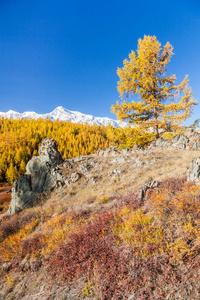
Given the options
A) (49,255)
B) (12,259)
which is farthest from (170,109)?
(12,259)

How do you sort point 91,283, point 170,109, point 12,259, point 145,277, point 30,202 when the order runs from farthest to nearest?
point 170,109, point 30,202, point 12,259, point 91,283, point 145,277

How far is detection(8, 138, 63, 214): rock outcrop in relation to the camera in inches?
543

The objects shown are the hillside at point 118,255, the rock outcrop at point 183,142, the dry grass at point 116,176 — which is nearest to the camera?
the hillside at point 118,255

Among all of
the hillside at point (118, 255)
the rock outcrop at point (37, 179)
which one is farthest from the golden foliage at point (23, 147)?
the hillside at point (118, 255)

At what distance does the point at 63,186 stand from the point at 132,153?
8.40m

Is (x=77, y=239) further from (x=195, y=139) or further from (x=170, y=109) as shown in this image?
(x=195, y=139)

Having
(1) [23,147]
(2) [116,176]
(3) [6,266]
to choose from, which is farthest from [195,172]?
(1) [23,147]

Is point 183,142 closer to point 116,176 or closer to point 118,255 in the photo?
point 116,176

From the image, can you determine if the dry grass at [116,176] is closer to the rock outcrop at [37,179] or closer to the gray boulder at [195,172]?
the rock outcrop at [37,179]

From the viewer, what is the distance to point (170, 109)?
1458 centimetres

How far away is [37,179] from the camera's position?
49.5ft

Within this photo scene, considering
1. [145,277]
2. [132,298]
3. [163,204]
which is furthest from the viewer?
[163,204]

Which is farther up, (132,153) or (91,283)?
(132,153)

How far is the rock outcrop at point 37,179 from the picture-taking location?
13805 millimetres
